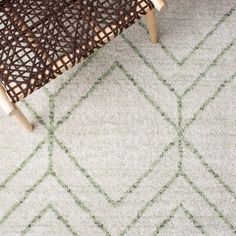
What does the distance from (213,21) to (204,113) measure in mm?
321

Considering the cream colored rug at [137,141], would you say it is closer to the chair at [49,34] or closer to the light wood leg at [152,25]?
the light wood leg at [152,25]

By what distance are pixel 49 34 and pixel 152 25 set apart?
0.35 m

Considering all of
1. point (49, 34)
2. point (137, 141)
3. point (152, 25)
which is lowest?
point (137, 141)

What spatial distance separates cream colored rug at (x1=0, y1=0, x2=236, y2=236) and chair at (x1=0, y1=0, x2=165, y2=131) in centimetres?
25

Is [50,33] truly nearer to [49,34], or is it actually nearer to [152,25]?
[49,34]

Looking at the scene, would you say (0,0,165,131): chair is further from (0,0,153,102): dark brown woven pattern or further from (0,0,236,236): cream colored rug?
(0,0,236,236): cream colored rug

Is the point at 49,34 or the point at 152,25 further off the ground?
the point at 49,34

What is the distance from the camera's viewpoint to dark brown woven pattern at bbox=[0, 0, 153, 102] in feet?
4.09

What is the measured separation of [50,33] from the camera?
4.22ft

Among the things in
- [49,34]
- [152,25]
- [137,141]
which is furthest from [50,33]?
[137,141]

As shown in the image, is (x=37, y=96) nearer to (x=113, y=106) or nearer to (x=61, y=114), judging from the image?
(x=61, y=114)

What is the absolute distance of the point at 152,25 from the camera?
57.0 inches

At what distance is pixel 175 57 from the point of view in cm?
154

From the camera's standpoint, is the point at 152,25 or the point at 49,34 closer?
the point at 49,34
